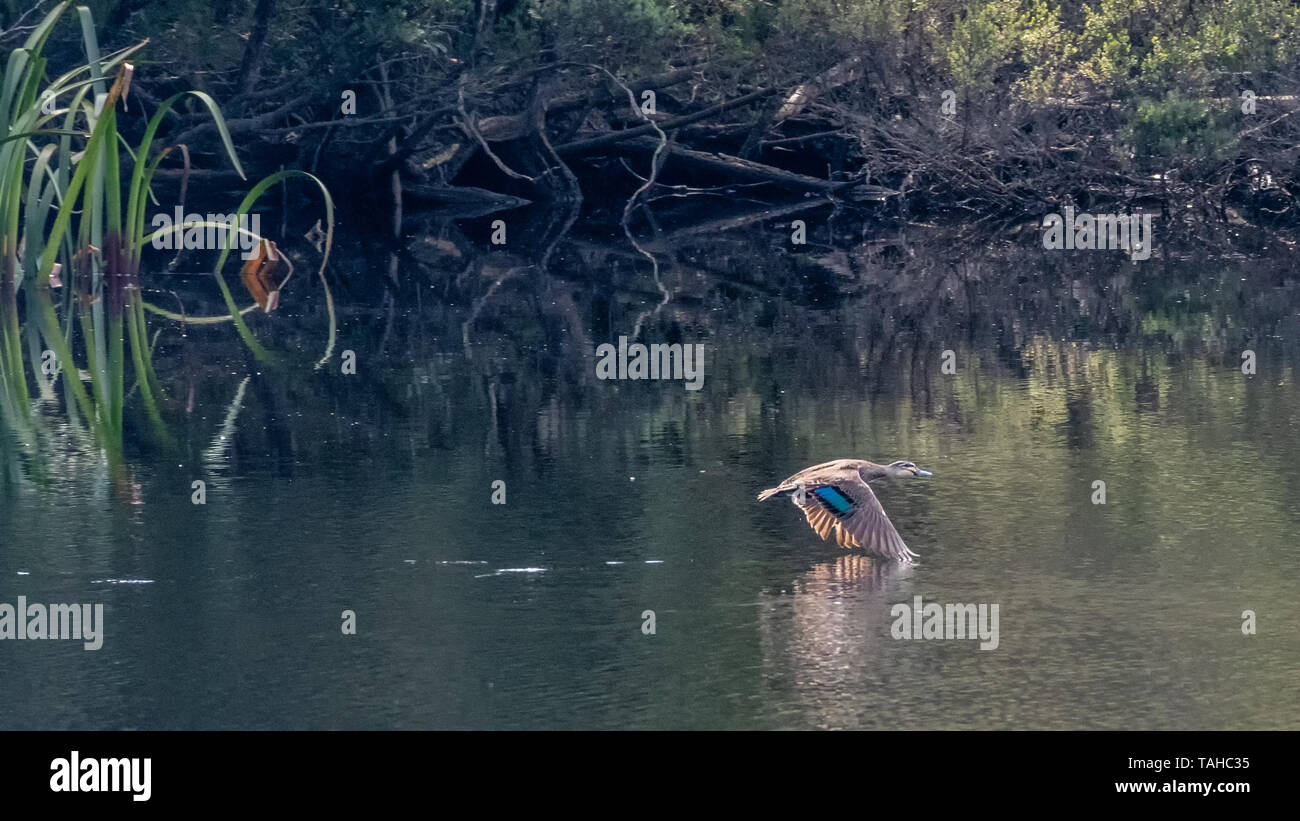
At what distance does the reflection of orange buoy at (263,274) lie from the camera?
65.3ft

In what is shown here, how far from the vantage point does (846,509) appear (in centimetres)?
826

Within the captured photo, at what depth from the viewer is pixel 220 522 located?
9.10m

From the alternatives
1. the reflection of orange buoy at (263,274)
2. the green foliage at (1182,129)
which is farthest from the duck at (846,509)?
the green foliage at (1182,129)

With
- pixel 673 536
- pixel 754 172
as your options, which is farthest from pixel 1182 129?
pixel 673 536

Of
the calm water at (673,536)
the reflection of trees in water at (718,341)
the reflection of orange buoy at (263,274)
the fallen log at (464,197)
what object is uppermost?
the fallen log at (464,197)

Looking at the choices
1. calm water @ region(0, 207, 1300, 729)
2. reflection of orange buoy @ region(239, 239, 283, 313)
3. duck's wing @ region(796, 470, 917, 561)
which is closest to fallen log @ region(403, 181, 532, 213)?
reflection of orange buoy @ region(239, 239, 283, 313)

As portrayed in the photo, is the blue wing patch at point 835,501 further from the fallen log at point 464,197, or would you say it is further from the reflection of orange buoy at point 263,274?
the fallen log at point 464,197

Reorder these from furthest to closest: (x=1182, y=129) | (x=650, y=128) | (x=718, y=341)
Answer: (x=650, y=128) → (x=1182, y=129) → (x=718, y=341)

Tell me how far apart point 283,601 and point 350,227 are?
73.0 feet

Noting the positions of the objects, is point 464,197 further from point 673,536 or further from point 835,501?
point 835,501

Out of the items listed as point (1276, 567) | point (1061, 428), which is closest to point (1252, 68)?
point (1061, 428)

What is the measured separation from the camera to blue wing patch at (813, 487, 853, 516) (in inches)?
325

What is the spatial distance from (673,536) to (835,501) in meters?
0.80
